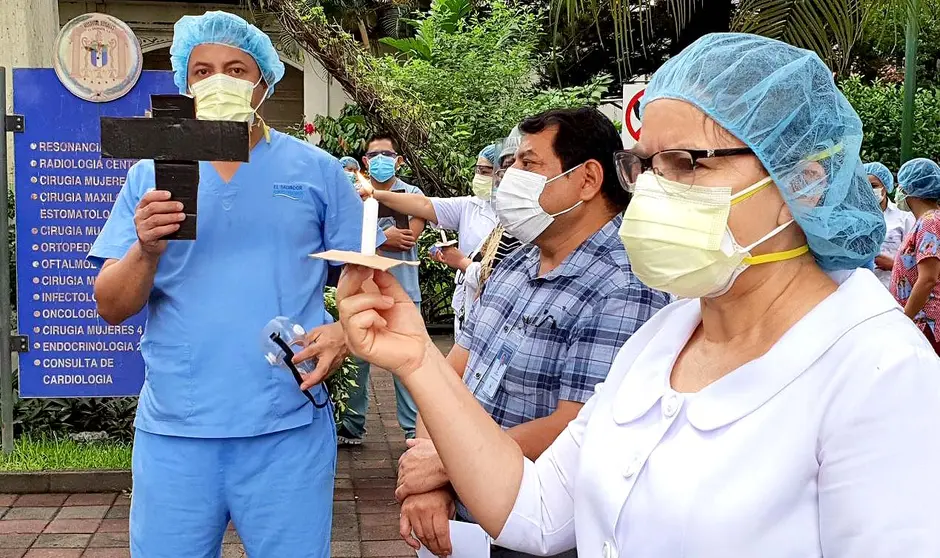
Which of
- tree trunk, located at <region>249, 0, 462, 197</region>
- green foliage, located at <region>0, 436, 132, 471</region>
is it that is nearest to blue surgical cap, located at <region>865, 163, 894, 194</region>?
tree trunk, located at <region>249, 0, 462, 197</region>

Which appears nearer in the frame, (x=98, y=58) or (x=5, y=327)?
(x=98, y=58)

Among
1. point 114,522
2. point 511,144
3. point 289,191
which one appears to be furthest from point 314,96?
point 289,191

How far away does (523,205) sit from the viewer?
109 inches

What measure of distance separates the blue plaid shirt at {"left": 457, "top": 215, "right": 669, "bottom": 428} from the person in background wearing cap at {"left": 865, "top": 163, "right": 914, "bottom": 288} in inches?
230

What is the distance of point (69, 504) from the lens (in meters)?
4.94

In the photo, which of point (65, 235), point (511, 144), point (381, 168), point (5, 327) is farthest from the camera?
point (381, 168)

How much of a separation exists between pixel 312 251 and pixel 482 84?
9.42 m

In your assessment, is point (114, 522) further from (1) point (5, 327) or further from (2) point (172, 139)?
(2) point (172, 139)

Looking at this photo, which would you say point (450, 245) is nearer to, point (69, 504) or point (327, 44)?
point (69, 504)

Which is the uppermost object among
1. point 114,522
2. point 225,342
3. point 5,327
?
point 225,342

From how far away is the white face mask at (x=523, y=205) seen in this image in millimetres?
2715

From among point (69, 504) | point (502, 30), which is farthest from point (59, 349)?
point (502, 30)

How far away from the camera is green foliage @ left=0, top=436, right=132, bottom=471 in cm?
517

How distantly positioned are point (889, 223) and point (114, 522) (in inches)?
272
